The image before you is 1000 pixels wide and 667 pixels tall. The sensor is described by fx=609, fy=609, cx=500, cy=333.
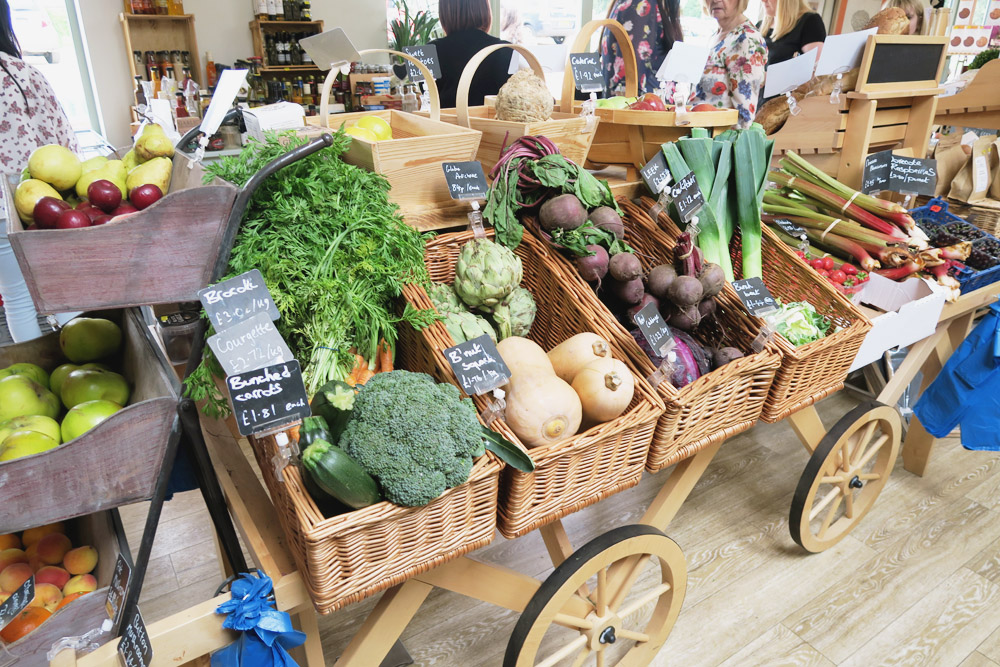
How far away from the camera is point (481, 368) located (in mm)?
1067

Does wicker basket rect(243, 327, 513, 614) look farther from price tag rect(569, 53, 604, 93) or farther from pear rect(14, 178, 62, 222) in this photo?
price tag rect(569, 53, 604, 93)

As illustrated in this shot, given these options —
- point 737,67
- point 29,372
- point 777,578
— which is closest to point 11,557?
point 29,372

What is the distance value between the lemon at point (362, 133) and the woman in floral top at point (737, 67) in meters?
1.86

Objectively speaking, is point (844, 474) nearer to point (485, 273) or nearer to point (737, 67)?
point (485, 273)

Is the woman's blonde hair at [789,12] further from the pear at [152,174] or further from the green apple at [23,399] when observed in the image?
the green apple at [23,399]

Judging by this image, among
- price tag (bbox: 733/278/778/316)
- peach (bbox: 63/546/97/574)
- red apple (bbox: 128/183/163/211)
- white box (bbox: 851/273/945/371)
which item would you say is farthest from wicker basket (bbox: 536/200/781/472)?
peach (bbox: 63/546/97/574)

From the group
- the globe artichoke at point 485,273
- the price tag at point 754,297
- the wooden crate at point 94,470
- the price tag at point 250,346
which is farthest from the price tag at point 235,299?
the price tag at point 754,297

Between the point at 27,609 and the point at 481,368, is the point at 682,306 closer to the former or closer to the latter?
the point at 481,368

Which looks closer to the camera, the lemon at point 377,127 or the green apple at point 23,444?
the green apple at point 23,444

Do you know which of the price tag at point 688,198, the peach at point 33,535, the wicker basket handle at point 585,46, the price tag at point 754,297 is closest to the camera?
the peach at point 33,535

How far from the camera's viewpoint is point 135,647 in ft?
2.69

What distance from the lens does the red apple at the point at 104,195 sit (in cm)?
98

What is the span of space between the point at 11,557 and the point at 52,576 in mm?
104

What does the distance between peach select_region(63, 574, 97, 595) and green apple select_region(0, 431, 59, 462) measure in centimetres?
41
